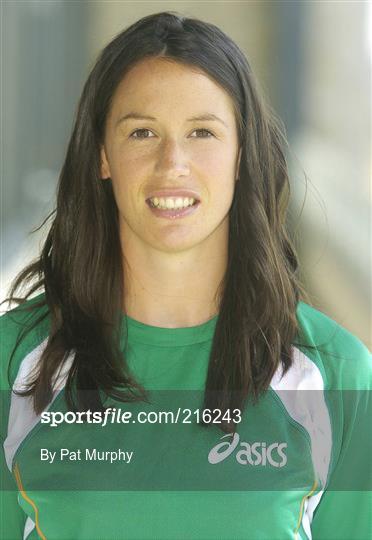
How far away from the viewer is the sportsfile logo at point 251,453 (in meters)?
1.13

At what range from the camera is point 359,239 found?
7.73 ft

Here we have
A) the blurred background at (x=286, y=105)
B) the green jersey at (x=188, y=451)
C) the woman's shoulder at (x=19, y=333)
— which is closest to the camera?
the green jersey at (x=188, y=451)

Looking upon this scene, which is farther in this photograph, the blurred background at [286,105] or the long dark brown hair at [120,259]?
the blurred background at [286,105]

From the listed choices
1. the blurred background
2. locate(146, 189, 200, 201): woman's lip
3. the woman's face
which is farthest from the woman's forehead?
the blurred background

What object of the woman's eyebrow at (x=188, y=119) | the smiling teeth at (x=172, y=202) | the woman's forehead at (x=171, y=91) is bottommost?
the smiling teeth at (x=172, y=202)

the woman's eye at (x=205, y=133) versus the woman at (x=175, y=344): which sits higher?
the woman's eye at (x=205, y=133)

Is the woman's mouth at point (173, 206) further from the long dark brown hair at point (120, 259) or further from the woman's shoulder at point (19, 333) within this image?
the woman's shoulder at point (19, 333)

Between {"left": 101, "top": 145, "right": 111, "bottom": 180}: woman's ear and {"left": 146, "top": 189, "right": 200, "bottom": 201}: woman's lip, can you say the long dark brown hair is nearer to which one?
{"left": 101, "top": 145, "right": 111, "bottom": 180}: woman's ear

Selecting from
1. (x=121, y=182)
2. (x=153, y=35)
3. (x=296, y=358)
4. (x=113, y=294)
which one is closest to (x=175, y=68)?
(x=153, y=35)

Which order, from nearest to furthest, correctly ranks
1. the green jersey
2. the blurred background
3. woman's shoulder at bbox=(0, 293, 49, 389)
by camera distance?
the green jersey, woman's shoulder at bbox=(0, 293, 49, 389), the blurred background

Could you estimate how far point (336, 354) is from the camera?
120 centimetres

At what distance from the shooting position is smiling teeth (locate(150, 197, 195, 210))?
1140mm

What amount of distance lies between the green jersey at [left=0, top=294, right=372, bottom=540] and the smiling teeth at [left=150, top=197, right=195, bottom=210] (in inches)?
7.0

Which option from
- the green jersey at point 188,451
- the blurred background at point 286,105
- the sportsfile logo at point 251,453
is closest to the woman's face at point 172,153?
the green jersey at point 188,451
